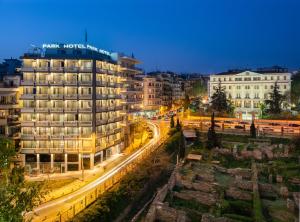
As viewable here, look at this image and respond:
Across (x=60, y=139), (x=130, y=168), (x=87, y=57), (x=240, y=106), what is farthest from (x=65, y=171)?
(x=240, y=106)

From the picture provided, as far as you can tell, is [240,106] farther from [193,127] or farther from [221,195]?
[221,195]

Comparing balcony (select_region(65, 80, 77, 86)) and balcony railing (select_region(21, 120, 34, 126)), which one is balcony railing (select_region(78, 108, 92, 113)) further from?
balcony railing (select_region(21, 120, 34, 126))

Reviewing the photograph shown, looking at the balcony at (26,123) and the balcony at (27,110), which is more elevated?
the balcony at (27,110)

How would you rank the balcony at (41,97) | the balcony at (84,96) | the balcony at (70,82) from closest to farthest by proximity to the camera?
the balcony at (41,97), the balcony at (70,82), the balcony at (84,96)

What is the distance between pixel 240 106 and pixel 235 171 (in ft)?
236

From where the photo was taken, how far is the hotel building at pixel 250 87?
120 m

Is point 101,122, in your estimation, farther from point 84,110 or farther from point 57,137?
point 57,137

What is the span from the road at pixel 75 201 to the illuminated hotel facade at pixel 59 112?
11088 millimetres

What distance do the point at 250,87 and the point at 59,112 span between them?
252 feet

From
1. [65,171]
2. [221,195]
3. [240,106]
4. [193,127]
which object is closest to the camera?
[221,195]

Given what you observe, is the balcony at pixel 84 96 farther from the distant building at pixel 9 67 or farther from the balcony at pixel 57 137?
the distant building at pixel 9 67

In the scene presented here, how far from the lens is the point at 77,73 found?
3009 inches

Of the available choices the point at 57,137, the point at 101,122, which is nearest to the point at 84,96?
the point at 101,122

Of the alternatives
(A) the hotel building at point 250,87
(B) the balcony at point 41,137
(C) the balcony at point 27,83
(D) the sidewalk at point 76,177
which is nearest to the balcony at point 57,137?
(B) the balcony at point 41,137
